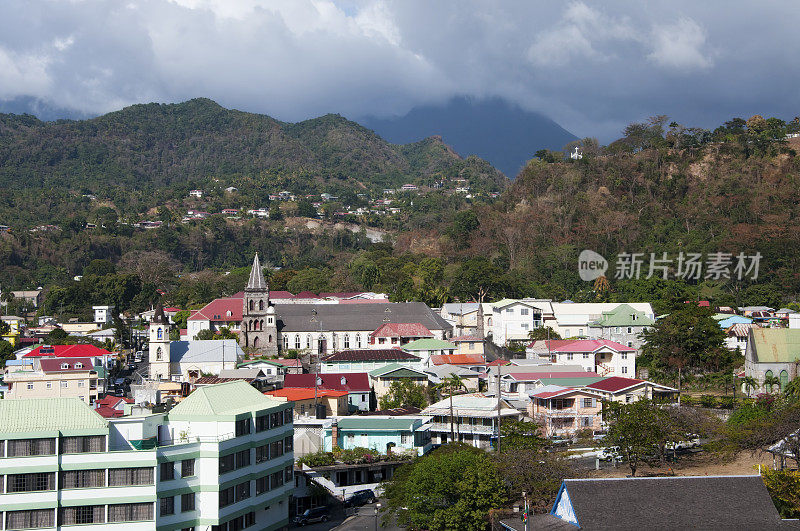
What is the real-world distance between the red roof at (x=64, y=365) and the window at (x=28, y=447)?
1268 inches

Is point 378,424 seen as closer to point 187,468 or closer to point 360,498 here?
point 360,498

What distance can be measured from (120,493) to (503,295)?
204 ft

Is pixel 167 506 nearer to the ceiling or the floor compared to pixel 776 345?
nearer to the floor

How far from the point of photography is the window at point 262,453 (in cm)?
3044

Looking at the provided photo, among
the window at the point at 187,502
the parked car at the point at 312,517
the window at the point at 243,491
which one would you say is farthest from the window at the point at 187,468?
the parked car at the point at 312,517

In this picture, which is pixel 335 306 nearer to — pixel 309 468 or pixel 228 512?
pixel 309 468

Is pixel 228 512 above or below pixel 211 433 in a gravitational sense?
below

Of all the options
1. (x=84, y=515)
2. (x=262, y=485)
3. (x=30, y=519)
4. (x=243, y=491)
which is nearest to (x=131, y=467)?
(x=84, y=515)

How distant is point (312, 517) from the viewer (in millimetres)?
34469

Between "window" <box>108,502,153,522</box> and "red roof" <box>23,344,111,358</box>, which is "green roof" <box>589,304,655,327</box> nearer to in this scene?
"red roof" <box>23,344,111,358</box>

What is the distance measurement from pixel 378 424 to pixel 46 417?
727 inches

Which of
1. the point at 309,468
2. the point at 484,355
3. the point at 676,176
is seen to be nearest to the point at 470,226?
the point at 676,176

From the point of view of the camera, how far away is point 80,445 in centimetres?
2645

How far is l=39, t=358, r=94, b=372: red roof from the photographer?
186 feet
